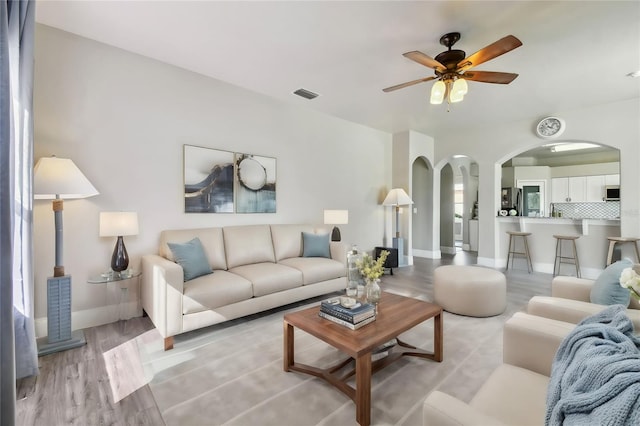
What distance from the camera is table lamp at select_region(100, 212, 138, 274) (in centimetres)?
279

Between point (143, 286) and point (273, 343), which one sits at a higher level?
point (143, 286)

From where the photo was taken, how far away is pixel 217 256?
11.1 ft

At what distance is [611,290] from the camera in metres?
1.95

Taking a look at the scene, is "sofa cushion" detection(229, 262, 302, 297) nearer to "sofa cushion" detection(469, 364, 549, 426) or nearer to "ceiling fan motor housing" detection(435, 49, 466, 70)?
"sofa cushion" detection(469, 364, 549, 426)

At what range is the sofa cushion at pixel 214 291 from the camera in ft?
8.52

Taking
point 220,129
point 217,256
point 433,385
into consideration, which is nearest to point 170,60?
point 220,129

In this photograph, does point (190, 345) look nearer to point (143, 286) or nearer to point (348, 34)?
point (143, 286)

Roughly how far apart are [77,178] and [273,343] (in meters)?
2.20

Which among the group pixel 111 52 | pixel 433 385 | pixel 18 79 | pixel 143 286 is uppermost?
pixel 111 52

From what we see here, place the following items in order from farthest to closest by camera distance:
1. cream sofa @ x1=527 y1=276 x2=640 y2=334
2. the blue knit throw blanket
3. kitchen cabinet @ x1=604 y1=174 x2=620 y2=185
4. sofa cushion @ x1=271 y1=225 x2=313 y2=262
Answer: kitchen cabinet @ x1=604 y1=174 x2=620 y2=185, sofa cushion @ x1=271 y1=225 x2=313 y2=262, cream sofa @ x1=527 y1=276 x2=640 y2=334, the blue knit throw blanket

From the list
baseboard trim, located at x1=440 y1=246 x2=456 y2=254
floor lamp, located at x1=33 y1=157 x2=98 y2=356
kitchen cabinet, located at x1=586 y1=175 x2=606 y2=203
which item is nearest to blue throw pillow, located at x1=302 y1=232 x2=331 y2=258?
floor lamp, located at x1=33 y1=157 x2=98 y2=356

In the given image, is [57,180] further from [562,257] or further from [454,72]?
[562,257]

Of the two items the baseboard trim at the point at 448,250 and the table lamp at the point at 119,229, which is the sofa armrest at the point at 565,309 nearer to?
the table lamp at the point at 119,229

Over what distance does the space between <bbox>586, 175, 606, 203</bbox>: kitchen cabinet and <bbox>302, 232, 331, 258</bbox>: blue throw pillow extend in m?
8.18
